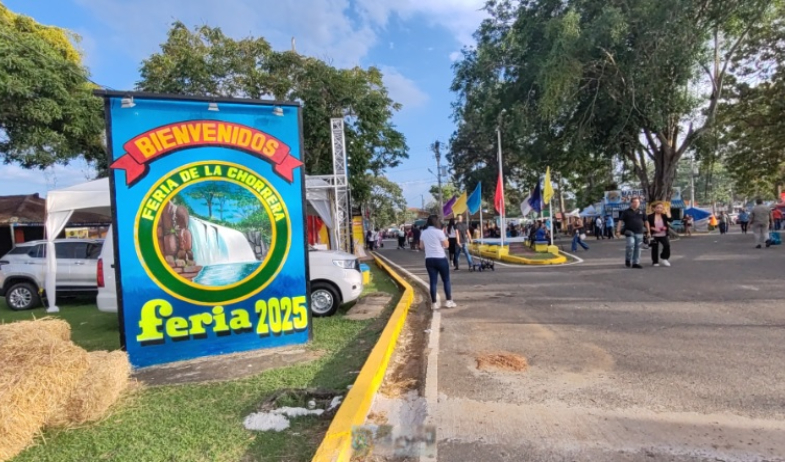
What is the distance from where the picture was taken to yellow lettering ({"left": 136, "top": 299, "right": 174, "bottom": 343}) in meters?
5.44

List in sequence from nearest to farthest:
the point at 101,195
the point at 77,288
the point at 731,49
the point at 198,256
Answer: the point at 198,256 → the point at 101,195 → the point at 77,288 → the point at 731,49

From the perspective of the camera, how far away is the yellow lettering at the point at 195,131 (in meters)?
5.57

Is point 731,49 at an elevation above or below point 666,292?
above

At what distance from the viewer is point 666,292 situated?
878 cm

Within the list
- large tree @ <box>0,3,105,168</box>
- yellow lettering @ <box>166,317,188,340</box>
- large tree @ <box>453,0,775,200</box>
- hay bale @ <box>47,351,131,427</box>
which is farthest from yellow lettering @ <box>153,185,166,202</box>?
large tree @ <box>453,0,775,200</box>

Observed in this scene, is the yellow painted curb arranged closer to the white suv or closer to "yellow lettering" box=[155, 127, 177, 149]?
"yellow lettering" box=[155, 127, 177, 149]

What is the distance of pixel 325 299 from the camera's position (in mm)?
8219

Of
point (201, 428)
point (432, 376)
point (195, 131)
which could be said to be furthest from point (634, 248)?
point (201, 428)

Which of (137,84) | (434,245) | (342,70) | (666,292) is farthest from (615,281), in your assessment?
(137,84)

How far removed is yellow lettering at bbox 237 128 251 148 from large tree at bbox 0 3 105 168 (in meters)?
8.48

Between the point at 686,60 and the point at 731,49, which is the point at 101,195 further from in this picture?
the point at 731,49

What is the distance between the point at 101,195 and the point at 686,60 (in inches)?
833

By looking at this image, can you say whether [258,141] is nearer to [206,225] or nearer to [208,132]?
[208,132]

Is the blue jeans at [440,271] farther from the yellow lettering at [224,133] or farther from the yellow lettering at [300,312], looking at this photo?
the yellow lettering at [224,133]
